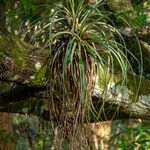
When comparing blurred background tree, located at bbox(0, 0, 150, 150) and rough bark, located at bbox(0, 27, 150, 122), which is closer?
rough bark, located at bbox(0, 27, 150, 122)

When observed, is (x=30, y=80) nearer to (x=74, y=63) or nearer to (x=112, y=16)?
(x=74, y=63)

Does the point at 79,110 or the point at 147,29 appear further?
the point at 147,29

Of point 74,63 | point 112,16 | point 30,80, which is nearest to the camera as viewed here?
point 74,63

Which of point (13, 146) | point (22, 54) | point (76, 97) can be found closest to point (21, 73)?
point (22, 54)

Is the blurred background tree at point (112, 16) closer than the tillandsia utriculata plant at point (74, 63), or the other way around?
the tillandsia utriculata plant at point (74, 63)

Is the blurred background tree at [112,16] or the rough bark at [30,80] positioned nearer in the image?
the rough bark at [30,80]

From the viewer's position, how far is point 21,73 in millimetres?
3207

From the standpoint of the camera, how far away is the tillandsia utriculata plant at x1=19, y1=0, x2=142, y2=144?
121 inches

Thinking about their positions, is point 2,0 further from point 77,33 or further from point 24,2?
point 77,33

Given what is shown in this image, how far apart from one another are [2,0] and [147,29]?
1662mm

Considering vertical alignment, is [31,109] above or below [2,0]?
below

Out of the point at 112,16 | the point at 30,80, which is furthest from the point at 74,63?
the point at 112,16

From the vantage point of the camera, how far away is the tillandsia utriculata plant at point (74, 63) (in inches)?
121

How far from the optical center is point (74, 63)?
10.1 feet
